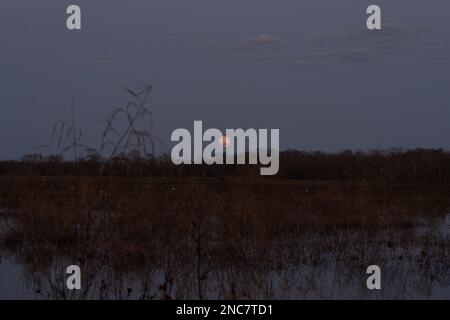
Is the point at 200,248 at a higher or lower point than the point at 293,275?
higher

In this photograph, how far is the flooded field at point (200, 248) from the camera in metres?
8.53

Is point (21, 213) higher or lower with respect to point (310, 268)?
higher

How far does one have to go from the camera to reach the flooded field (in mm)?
8531

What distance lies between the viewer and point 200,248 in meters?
8.17

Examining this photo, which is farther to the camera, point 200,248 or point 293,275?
point 293,275

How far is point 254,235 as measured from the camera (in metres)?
11.3

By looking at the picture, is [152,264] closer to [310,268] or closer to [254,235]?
[254,235]
